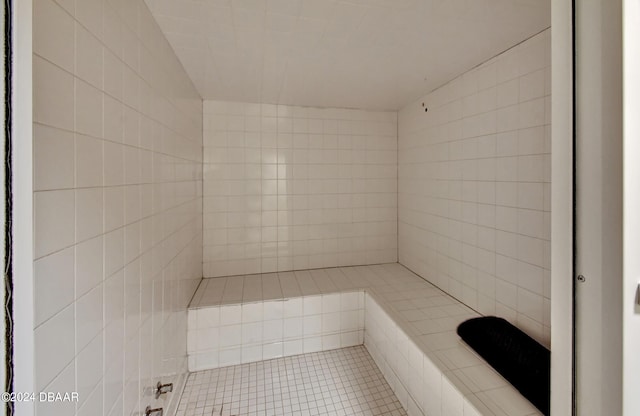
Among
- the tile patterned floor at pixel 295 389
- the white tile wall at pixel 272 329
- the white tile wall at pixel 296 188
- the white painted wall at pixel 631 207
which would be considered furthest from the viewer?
the white tile wall at pixel 296 188

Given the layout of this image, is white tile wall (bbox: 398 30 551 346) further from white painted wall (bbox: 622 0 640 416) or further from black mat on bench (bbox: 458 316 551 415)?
white painted wall (bbox: 622 0 640 416)

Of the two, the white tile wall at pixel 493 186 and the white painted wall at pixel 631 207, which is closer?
the white painted wall at pixel 631 207

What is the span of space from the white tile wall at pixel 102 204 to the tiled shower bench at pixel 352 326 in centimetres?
52

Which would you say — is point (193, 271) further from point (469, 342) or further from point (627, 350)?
point (627, 350)

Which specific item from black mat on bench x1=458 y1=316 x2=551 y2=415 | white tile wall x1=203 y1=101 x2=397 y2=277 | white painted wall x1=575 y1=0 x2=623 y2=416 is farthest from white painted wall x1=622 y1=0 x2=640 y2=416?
white tile wall x1=203 y1=101 x2=397 y2=277

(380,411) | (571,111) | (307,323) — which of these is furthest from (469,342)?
(571,111)

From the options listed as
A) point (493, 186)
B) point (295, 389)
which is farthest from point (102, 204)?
point (493, 186)

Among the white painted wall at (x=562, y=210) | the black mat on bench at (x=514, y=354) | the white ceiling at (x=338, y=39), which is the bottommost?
the black mat on bench at (x=514, y=354)

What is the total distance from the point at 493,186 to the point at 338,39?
125cm

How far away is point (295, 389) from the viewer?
169 cm

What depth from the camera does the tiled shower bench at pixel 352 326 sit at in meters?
1.37

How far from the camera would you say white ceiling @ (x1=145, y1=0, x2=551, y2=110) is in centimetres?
120

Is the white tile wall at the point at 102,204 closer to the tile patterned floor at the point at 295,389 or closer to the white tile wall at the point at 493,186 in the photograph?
the tile patterned floor at the point at 295,389

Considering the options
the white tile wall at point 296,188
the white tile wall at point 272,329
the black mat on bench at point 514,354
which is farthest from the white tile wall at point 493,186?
the white tile wall at point 272,329
